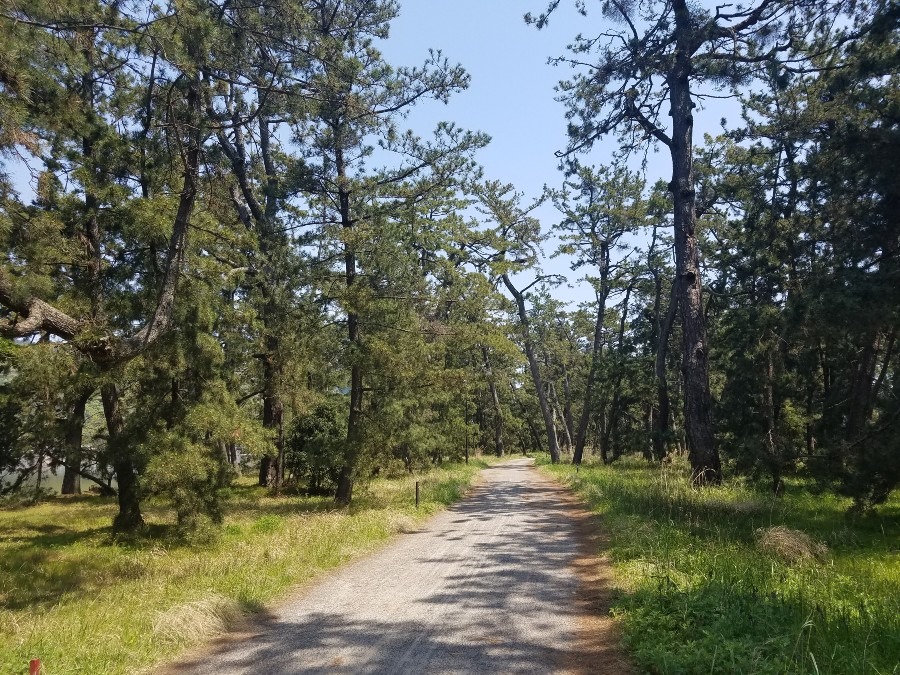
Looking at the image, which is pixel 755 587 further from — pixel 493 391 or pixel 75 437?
pixel 493 391

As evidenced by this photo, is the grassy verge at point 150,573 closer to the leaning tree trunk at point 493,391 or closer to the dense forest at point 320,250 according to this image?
the dense forest at point 320,250

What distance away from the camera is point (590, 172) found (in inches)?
1072

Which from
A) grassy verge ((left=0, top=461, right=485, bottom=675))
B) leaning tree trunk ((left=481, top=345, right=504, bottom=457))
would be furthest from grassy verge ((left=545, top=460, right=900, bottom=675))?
leaning tree trunk ((left=481, top=345, right=504, bottom=457))

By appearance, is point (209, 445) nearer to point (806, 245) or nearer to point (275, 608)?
point (275, 608)

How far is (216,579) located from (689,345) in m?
10.7

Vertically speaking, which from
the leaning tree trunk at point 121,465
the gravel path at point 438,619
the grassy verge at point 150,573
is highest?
the leaning tree trunk at point 121,465

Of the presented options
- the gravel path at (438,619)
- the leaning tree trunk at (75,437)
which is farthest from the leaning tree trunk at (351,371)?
the leaning tree trunk at (75,437)

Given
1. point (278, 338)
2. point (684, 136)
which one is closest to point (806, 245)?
point (684, 136)

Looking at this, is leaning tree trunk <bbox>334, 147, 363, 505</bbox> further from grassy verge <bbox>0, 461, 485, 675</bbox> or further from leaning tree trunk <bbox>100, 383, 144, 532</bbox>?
leaning tree trunk <bbox>100, 383, 144, 532</bbox>

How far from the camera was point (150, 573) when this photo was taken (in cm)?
866

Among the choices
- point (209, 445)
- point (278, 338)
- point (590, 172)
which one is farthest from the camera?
point (590, 172)

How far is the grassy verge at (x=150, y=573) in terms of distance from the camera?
5332 millimetres

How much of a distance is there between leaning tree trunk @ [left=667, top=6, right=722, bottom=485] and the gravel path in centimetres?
458

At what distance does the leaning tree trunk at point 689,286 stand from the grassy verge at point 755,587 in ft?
6.11
